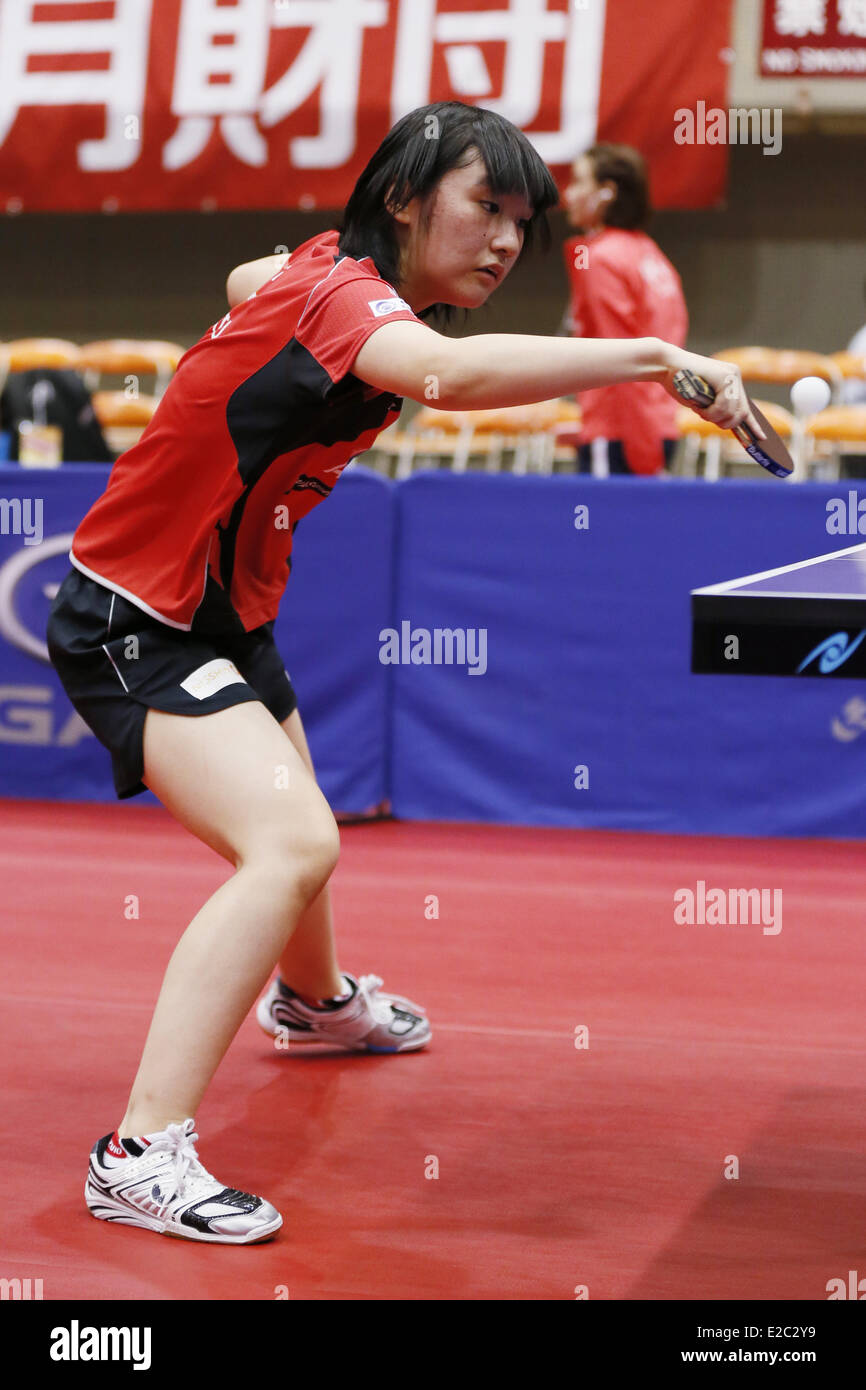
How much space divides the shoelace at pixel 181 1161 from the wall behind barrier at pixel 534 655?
2.82 m

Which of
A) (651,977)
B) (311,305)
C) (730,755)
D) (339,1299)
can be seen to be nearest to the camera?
(339,1299)

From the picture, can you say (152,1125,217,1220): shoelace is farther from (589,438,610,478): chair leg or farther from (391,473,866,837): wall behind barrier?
(589,438,610,478): chair leg

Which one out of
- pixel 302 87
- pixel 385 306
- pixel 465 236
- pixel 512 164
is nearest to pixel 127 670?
pixel 385 306

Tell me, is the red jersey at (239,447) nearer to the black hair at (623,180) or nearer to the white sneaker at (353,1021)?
the white sneaker at (353,1021)

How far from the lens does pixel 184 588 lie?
2.20 m

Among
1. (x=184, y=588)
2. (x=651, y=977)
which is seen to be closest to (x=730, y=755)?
(x=651, y=977)

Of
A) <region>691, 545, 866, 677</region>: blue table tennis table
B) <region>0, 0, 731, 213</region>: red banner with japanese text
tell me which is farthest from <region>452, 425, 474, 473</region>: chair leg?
<region>691, 545, 866, 677</region>: blue table tennis table

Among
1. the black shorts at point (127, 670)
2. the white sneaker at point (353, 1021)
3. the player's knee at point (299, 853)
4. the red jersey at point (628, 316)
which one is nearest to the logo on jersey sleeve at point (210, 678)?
the black shorts at point (127, 670)

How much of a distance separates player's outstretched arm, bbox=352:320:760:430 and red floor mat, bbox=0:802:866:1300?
3.33ft

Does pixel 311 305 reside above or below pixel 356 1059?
above

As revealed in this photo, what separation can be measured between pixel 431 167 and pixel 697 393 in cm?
54

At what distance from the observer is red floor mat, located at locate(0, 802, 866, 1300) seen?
6.56ft

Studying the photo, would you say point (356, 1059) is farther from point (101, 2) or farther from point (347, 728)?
point (101, 2)

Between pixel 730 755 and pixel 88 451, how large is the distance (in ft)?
10.6
